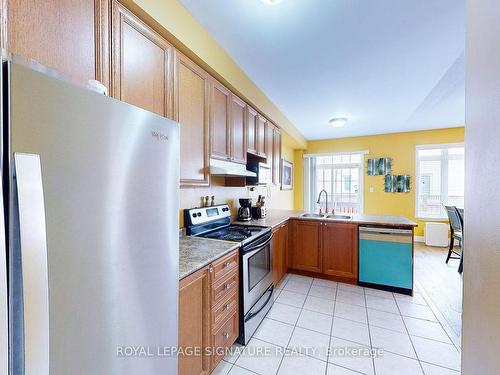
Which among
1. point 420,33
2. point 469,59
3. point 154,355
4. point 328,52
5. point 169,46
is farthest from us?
point 328,52

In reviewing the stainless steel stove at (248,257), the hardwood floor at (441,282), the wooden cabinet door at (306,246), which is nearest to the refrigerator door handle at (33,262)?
the stainless steel stove at (248,257)

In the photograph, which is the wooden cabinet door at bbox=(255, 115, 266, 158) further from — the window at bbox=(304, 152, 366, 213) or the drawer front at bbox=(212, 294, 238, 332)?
the window at bbox=(304, 152, 366, 213)

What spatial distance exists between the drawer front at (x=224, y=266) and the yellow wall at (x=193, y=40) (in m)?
1.54

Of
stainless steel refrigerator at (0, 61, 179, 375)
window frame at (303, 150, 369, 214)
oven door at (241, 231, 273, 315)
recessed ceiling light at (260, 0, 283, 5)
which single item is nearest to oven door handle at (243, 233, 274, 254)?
oven door at (241, 231, 273, 315)

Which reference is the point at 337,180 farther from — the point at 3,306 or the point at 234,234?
the point at 3,306

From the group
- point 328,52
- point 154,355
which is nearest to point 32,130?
point 154,355

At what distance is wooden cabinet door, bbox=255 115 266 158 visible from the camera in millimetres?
3021

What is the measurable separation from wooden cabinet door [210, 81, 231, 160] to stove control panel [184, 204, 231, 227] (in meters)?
0.53

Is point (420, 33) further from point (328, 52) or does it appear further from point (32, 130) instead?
point (32, 130)

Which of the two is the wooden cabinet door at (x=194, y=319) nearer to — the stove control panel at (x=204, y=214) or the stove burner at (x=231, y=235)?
the stove burner at (x=231, y=235)

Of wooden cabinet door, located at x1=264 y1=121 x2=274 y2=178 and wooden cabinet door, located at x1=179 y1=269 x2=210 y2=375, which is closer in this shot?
wooden cabinet door, located at x1=179 y1=269 x2=210 y2=375

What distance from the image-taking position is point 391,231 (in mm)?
2713

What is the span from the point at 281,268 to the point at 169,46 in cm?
269

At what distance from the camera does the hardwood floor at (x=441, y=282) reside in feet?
7.45
